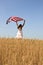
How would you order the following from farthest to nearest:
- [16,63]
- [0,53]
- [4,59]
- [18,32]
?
[18,32] < [0,53] < [4,59] < [16,63]

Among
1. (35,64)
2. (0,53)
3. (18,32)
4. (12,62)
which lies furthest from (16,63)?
(18,32)

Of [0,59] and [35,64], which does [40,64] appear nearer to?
[35,64]

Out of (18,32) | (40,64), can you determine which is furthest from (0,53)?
(18,32)

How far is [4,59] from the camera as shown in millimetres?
2975

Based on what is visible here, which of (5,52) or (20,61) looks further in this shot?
(5,52)

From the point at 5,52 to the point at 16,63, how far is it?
0.73 m

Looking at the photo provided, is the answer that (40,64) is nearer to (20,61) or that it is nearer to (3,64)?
(20,61)

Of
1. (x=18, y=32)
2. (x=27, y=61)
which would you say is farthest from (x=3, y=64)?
(x=18, y=32)

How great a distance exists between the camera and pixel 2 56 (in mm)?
3127

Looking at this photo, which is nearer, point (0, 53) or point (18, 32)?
point (0, 53)

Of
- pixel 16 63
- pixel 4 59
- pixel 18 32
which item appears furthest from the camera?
pixel 18 32

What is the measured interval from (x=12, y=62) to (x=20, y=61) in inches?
6.0

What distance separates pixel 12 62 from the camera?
2775 mm

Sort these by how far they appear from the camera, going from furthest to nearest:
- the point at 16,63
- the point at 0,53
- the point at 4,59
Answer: the point at 0,53
the point at 4,59
the point at 16,63
